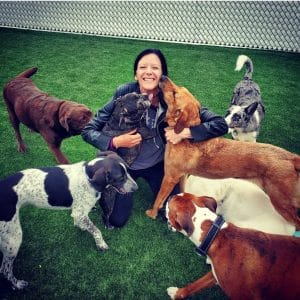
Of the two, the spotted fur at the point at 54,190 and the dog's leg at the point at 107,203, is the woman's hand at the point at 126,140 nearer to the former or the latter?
the spotted fur at the point at 54,190

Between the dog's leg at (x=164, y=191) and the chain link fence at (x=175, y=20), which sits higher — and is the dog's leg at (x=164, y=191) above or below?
below

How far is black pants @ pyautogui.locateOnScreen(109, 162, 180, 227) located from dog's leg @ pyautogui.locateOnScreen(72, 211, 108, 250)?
292 millimetres

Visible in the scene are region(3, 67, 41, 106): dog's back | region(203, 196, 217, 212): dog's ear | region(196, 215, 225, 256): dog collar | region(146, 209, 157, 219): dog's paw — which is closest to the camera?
region(196, 215, 225, 256): dog collar

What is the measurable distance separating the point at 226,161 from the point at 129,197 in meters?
1.24

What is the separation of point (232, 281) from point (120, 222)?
158 centimetres

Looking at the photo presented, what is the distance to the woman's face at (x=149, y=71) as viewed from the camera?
3391mm

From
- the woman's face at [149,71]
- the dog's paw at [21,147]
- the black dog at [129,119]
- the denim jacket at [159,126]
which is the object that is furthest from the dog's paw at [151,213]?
the dog's paw at [21,147]

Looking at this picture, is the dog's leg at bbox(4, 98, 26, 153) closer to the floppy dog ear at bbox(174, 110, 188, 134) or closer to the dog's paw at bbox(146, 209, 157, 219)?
the dog's paw at bbox(146, 209, 157, 219)

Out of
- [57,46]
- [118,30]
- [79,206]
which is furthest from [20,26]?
[79,206]

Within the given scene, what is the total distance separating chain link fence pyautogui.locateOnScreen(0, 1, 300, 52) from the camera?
8328 mm

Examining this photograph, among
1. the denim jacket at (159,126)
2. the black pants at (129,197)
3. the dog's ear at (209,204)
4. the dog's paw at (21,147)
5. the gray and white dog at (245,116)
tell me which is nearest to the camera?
the dog's ear at (209,204)

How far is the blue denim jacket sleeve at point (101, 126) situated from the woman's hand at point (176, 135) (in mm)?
674

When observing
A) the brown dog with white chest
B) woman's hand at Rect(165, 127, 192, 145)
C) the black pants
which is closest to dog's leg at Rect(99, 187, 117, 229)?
the black pants

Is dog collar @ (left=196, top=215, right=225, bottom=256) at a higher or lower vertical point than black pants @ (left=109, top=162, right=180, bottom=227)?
higher
